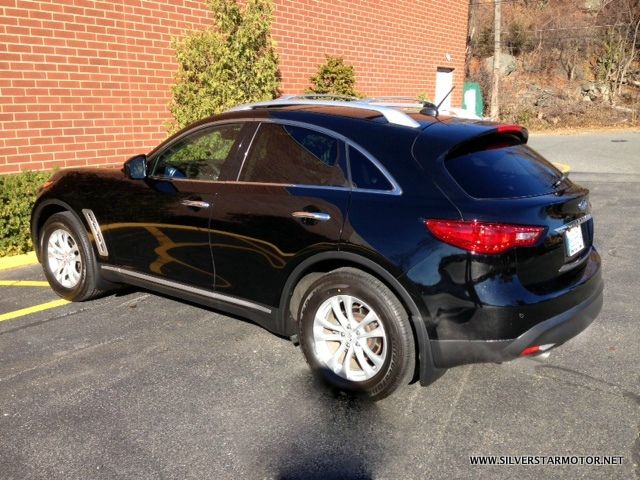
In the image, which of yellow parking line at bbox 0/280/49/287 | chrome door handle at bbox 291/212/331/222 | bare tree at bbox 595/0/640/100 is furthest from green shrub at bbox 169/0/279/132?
bare tree at bbox 595/0/640/100

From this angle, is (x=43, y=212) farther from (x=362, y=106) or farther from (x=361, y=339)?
(x=361, y=339)

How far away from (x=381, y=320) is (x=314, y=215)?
0.72m

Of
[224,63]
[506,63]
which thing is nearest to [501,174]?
[224,63]

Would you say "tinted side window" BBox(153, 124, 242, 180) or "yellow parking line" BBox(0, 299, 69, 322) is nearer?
"tinted side window" BBox(153, 124, 242, 180)

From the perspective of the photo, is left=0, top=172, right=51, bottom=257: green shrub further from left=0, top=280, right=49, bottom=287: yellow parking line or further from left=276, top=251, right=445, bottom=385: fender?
left=276, top=251, right=445, bottom=385: fender

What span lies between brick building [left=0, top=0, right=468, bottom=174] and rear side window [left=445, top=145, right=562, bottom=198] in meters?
6.00

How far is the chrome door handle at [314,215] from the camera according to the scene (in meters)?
3.41

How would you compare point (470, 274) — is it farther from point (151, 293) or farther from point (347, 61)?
point (347, 61)

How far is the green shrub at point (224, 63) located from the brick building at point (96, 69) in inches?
18.1

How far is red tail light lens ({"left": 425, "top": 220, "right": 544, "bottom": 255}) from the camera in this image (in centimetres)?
296

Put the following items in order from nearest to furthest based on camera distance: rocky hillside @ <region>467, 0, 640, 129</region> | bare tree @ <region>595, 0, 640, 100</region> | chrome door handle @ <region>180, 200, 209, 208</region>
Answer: chrome door handle @ <region>180, 200, 209, 208</region>, rocky hillside @ <region>467, 0, 640, 129</region>, bare tree @ <region>595, 0, 640, 100</region>

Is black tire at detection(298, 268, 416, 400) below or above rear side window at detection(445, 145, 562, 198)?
below

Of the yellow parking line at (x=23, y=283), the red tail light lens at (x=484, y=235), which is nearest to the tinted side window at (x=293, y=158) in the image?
the red tail light lens at (x=484, y=235)

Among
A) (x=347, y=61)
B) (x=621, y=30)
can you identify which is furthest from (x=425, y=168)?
(x=621, y=30)
